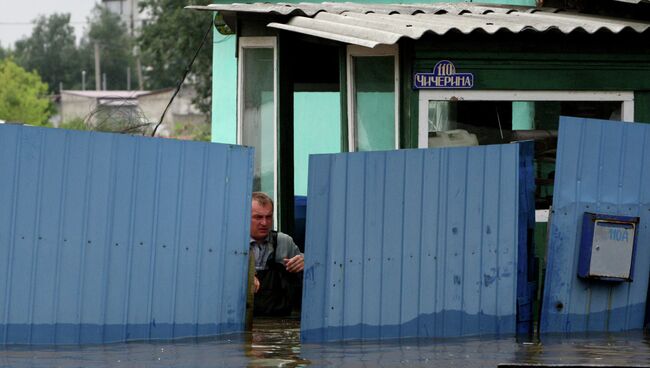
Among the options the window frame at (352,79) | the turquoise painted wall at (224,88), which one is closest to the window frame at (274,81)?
the window frame at (352,79)

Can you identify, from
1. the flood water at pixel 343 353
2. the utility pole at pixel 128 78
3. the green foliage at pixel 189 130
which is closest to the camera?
the flood water at pixel 343 353

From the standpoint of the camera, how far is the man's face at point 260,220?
1141 cm

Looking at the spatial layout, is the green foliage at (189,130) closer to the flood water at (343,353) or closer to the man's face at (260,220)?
the man's face at (260,220)

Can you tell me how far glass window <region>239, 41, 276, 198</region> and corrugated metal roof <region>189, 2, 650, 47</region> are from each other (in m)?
0.50

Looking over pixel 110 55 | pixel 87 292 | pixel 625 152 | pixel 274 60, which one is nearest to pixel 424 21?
pixel 274 60

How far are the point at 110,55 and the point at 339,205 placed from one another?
132m

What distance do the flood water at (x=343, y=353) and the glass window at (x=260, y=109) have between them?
10.8 ft

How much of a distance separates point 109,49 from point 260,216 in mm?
131123

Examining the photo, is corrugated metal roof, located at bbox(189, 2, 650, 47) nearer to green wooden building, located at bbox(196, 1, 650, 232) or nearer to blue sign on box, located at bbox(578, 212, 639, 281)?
green wooden building, located at bbox(196, 1, 650, 232)

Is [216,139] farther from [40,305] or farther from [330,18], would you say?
[40,305]

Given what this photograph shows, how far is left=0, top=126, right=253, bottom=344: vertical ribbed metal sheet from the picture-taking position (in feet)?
31.1

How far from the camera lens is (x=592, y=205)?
10391 mm

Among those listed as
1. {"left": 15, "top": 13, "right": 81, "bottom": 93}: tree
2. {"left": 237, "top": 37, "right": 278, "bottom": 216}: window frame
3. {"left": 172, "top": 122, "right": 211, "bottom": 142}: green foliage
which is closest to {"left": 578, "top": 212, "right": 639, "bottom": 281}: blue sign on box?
{"left": 237, "top": 37, "right": 278, "bottom": 216}: window frame

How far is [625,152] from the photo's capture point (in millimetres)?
10484
